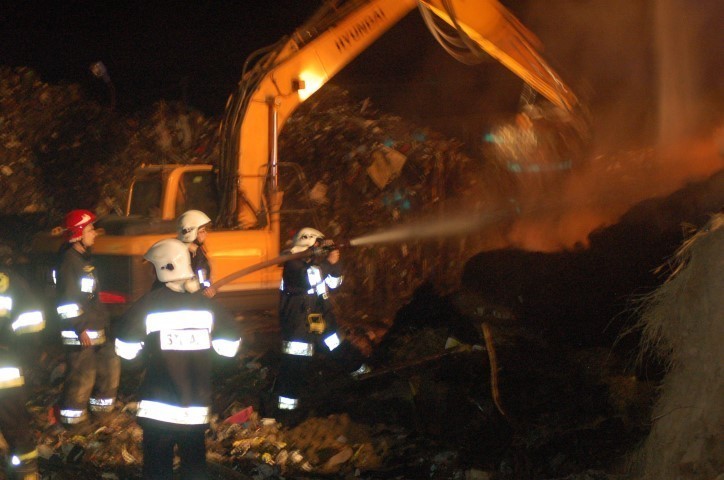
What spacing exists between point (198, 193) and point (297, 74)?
5.99ft

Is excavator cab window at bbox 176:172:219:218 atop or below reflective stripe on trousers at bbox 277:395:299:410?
atop

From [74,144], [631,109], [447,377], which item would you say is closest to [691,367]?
[447,377]

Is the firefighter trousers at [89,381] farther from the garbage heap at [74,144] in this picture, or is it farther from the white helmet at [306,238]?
the garbage heap at [74,144]

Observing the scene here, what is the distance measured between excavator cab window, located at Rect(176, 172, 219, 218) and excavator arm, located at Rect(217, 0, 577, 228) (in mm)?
198

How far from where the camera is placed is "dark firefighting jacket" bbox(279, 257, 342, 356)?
7352mm

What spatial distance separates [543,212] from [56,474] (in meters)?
7.62

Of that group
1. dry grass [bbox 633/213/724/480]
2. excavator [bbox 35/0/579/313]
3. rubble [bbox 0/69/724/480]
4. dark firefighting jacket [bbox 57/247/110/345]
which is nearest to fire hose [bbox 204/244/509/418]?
rubble [bbox 0/69/724/480]


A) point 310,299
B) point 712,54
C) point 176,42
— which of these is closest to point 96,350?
point 310,299

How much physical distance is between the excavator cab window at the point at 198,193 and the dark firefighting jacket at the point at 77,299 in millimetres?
1836

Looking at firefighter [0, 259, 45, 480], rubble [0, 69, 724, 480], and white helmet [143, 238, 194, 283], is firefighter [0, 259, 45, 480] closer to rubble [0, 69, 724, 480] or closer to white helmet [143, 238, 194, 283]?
rubble [0, 69, 724, 480]

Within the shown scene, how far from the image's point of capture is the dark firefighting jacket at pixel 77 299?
7.18m

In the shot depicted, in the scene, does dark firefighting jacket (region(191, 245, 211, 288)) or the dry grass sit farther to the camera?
dark firefighting jacket (region(191, 245, 211, 288))

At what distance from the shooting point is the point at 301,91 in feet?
31.5

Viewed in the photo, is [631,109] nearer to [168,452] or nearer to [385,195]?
[385,195]
